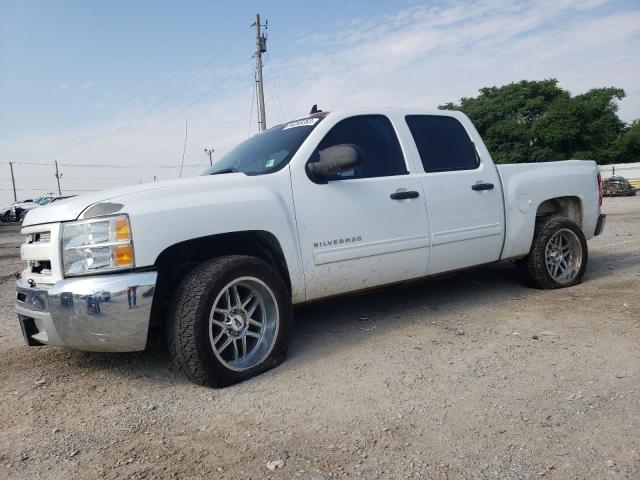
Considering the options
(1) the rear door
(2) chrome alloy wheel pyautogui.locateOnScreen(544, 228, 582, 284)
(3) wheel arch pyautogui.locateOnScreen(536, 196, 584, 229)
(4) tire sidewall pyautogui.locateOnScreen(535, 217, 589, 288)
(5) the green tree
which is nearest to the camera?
(1) the rear door

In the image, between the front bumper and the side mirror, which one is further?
the side mirror

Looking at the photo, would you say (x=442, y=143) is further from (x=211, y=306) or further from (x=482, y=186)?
(x=211, y=306)

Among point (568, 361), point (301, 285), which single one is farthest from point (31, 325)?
point (568, 361)

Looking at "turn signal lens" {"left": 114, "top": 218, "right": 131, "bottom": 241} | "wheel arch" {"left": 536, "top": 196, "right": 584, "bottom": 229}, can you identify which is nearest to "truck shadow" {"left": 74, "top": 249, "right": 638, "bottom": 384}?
"wheel arch" {"left": 536, "top": 196, "right": 584, "bottom": 229}

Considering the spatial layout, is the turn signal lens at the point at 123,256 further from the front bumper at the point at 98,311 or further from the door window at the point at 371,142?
the door window at the point at 371,142

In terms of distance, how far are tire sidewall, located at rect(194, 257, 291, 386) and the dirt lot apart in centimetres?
9

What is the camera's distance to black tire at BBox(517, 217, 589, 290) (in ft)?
16.3

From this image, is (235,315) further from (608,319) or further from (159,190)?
(608,319)

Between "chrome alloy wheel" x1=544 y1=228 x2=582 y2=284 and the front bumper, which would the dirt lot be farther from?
"chrome alloy wheel" x1=544 y1=228 x2=582 y2=284

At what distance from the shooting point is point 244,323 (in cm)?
328

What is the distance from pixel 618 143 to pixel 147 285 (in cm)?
5159

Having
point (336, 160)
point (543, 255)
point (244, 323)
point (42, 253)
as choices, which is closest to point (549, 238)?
point (543, 255)

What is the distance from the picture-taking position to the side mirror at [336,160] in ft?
11.0

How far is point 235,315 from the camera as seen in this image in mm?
3232
